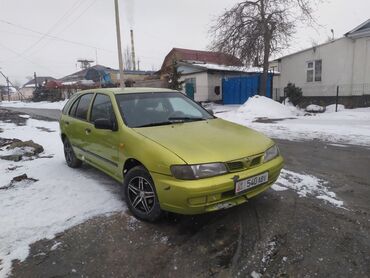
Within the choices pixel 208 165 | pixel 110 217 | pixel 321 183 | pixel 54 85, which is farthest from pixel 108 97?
pixel 54 85

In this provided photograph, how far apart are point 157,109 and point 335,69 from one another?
53.5ft

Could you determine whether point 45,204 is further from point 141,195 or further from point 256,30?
point 256,30

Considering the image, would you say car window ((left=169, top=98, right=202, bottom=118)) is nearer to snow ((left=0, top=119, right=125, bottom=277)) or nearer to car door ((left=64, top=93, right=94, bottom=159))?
car door ((left=64, top=93, right=94, bottom=159))

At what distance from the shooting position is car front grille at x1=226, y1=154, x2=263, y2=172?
10.6ft

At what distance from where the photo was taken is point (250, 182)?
10.9ft

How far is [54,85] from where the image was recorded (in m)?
45.8

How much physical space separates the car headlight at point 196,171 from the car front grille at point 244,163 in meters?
0.12

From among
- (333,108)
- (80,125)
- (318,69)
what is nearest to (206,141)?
(80,125)

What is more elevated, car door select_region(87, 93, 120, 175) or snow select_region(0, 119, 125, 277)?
car door select_region(87, 93, 120, 175)

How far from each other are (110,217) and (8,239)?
1104 millimetres

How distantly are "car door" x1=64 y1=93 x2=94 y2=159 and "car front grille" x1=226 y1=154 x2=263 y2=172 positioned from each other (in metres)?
2.59

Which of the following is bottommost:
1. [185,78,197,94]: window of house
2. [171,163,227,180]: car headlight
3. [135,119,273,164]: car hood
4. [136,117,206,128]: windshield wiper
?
[171,163,227,180]: car headlight

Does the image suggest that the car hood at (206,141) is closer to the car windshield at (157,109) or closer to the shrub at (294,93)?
the car windshield at (157,109)

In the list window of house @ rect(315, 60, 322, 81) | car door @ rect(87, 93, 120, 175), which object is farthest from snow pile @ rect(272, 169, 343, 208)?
window of house @ rect(315, 60, 322, 81)
